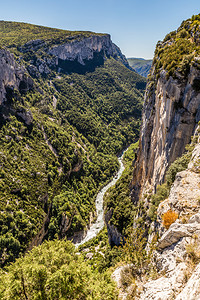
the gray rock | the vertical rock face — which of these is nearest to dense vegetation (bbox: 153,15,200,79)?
the vertical rock face

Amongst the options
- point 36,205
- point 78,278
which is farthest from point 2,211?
point 78,278

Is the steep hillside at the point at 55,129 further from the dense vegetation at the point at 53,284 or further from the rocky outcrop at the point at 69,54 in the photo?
the dense vegetation at the point at 53,284

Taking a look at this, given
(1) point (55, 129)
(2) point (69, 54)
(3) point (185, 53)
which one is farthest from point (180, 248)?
(2) point (69, 54)

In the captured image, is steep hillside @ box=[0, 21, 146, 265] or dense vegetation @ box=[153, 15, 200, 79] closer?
dense vegetation @ box=[153, 15, 200, 79]

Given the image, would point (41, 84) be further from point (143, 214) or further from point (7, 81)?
point (143, 214)

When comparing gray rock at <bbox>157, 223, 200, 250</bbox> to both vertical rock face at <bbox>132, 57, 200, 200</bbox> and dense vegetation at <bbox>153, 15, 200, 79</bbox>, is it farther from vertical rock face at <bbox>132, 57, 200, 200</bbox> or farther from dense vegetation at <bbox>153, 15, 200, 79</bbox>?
dense vegetation at <bbox>153, 15, 200, 79</bbox>

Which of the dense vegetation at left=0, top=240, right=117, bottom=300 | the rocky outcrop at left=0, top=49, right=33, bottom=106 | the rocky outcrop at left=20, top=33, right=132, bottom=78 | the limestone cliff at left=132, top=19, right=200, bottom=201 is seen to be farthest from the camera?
the rocky outcrop at left=20, top=33, right=132, bottom=78
